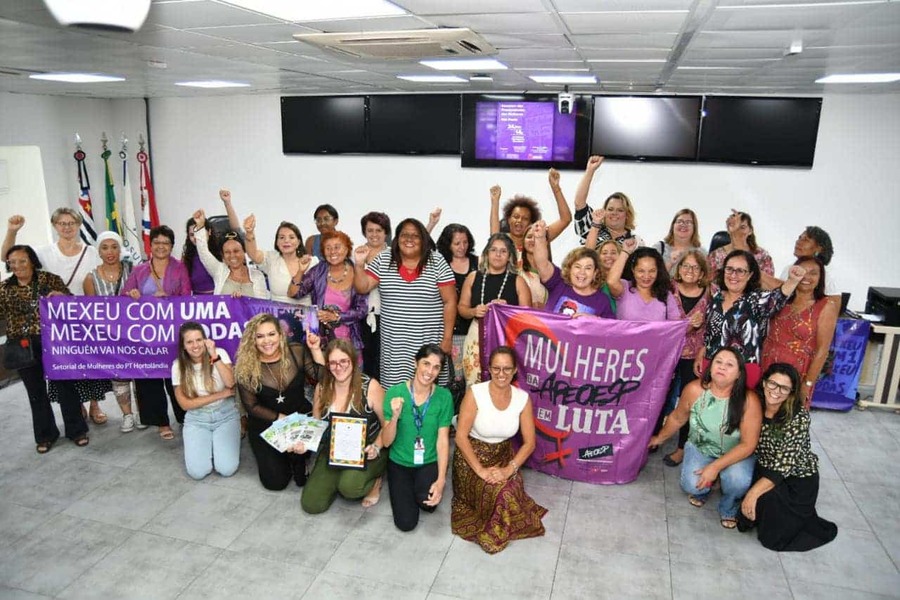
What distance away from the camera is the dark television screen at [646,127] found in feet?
21.6

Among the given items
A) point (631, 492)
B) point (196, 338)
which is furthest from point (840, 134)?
point (196, 338)

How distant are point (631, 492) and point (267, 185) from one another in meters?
6.24

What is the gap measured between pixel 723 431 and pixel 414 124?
16.5 ft

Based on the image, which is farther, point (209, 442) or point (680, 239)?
point (680, 239)

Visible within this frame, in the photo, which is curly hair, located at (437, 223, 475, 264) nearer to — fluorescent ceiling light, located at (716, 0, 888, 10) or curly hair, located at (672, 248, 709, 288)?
curly hair, located at (672, 248, 709, 288)

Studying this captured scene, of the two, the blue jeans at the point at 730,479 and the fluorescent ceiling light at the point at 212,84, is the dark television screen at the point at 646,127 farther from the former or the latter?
the blue jeans at the point at 730,479

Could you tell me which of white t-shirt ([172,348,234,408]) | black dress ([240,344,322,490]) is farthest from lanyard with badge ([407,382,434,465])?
white t-shirt ([172,348,234,408])

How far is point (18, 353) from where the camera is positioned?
4250mm

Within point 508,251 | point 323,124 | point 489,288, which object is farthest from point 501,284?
point 323,124

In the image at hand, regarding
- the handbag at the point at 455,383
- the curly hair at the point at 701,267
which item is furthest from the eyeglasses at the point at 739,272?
the handbag at the point at 455,383

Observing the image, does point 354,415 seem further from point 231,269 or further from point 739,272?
point 739,272

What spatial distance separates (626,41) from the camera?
341 centimetres

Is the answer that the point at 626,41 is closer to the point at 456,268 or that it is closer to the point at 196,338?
the point at 456,268

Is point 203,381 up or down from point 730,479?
up
